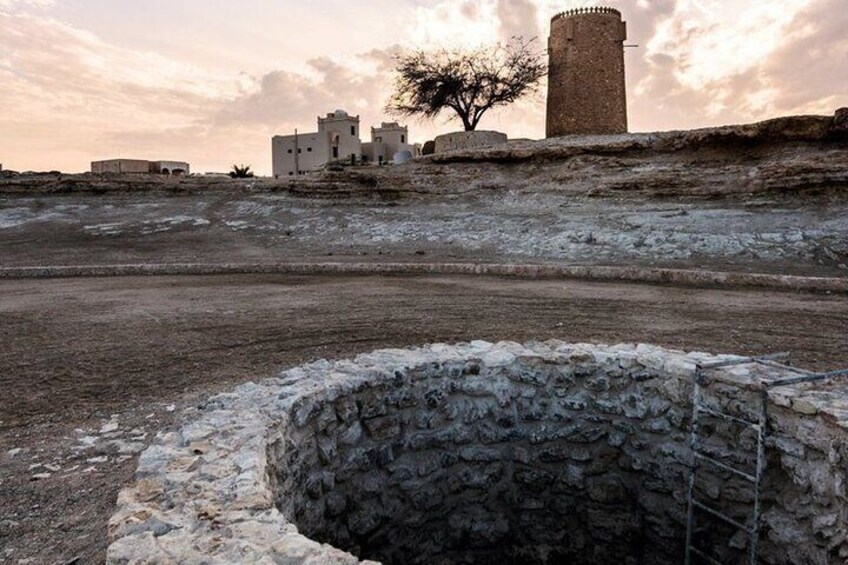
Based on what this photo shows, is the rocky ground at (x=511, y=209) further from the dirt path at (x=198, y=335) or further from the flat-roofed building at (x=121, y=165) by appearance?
the flat-roofed building at (x=121, y=165)

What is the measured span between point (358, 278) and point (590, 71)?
731 inches

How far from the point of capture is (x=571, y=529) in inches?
229

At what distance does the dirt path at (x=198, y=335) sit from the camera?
3760 mm

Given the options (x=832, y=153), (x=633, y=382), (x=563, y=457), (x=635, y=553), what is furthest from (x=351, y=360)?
(x=832, y=153)

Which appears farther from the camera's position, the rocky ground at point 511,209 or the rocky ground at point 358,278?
the rocky ground at point 511,209

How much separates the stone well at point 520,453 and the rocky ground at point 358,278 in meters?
0.98

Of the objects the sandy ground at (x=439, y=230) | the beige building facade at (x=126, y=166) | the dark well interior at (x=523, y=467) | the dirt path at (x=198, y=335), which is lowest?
the dark well interior at (x=523, y=467)

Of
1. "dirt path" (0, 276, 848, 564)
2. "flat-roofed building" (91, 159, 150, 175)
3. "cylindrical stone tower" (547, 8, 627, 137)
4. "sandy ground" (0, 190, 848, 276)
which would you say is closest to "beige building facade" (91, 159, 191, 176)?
"flat-roofed building" (91, 159, 150, 175)

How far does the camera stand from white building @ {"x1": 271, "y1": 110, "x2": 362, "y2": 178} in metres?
41.1

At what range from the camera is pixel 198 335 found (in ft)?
24.3

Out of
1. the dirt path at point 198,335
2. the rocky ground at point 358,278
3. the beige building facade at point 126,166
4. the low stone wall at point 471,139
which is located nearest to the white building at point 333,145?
the beige building facade at point 126,166

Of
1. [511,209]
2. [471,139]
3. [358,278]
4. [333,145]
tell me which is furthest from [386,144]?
[358,278]

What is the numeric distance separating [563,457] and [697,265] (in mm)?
9041

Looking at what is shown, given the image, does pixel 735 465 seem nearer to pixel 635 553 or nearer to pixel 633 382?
pixel 633 382
